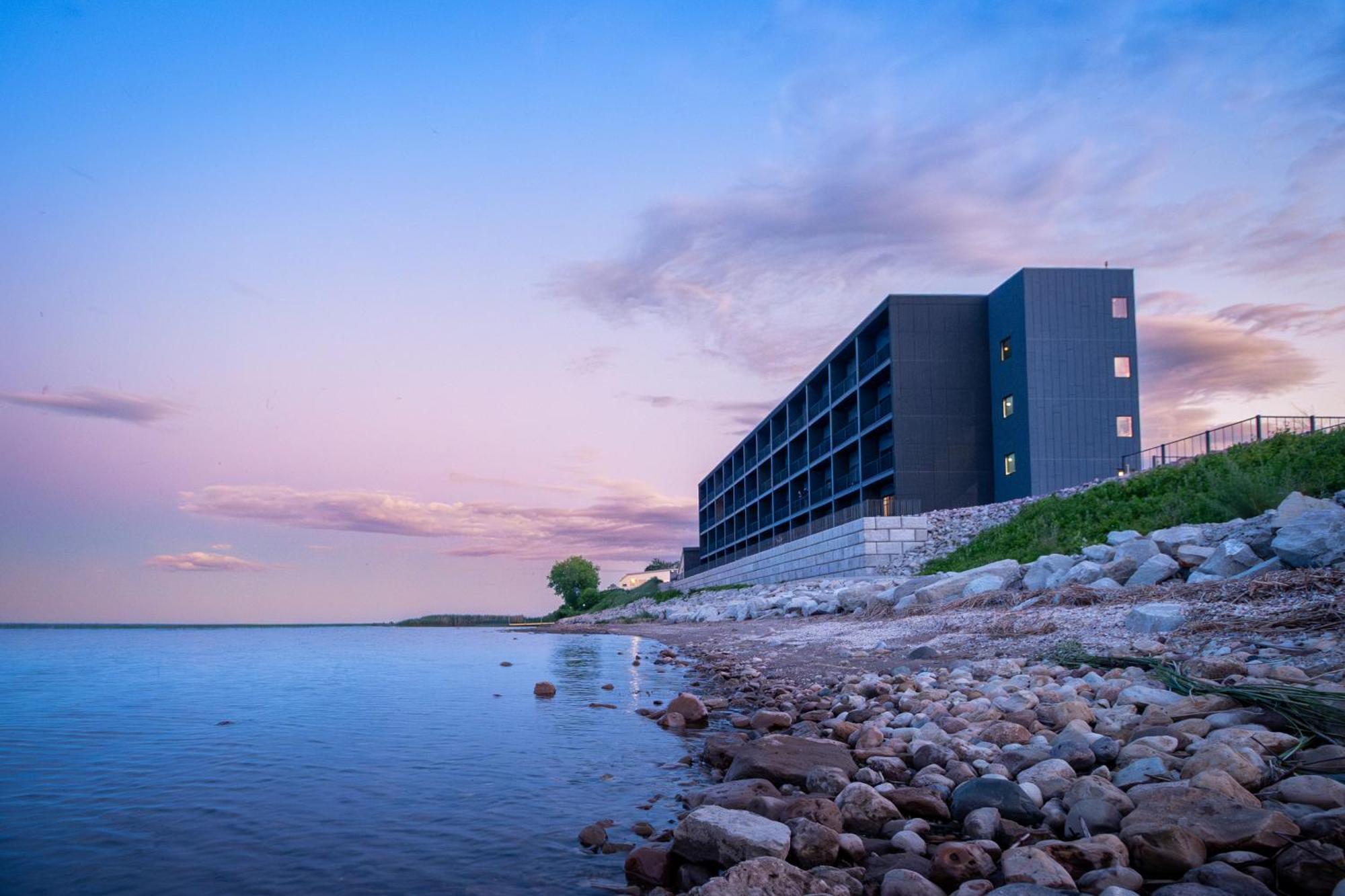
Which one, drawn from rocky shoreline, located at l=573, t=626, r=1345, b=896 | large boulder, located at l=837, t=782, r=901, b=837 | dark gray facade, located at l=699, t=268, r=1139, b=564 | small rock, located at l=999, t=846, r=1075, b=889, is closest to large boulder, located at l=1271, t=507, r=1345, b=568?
rocky shoreline, located at l=573, t=626, r=1345, b=896

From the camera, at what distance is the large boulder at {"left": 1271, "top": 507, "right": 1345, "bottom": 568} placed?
878 cm

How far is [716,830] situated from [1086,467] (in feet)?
126

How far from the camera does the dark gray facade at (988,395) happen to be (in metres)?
38.0

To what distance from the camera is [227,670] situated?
62.2 feet

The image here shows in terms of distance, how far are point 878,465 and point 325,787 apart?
39.5 meters

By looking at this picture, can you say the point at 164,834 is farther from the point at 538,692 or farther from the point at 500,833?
the point at 538,692

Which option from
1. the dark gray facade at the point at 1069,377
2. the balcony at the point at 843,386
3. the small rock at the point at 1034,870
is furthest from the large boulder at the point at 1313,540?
the balcony at the point at 843,386

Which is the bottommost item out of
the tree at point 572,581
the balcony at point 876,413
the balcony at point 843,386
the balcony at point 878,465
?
the tree at point 572,581

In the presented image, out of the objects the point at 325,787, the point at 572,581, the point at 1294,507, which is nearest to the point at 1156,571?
the point at 1294,507

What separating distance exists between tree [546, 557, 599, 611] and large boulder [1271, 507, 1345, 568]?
311 ft

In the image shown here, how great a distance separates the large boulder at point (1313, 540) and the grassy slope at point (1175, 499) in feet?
22.3

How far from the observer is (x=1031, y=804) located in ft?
14.3

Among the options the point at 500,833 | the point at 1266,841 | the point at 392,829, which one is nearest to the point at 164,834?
the point at 392,829

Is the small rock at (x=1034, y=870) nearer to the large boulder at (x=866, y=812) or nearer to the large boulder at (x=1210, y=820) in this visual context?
the large boulder at (x=1210, y=820)
